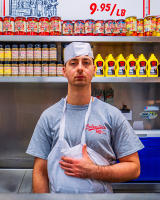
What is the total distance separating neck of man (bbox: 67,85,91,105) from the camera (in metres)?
0.94

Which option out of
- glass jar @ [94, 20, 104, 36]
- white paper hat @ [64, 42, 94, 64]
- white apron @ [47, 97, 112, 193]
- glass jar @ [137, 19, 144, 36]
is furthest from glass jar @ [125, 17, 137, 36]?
white apron @ [47, 97, 112, 193]

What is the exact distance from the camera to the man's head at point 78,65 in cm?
Answer: 91

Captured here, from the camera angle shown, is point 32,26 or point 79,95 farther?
point 32,26

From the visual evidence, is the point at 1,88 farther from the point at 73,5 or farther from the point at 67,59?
the point at 67,59

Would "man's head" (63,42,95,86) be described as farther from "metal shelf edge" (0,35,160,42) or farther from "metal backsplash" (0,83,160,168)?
"metal backsplash" (0,83,160,168)

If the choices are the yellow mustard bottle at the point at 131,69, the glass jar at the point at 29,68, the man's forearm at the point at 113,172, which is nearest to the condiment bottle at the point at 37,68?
the glass jar at the point at 29,68

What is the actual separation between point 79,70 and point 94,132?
0.92ft

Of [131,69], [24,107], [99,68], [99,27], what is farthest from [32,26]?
[131,69]

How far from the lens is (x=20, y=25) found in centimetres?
175

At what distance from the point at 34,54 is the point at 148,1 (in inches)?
51.8

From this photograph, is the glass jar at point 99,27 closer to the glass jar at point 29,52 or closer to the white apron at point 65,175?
the glass jar at point 29,52

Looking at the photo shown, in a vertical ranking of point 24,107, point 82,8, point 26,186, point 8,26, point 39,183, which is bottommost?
point 26,186

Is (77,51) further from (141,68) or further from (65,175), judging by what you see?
(141,68)

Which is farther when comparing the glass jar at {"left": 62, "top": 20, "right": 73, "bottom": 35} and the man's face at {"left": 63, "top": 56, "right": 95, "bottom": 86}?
the glass jar at {"left": 62, "top": 20, "right": 73, "bottom": 35}
